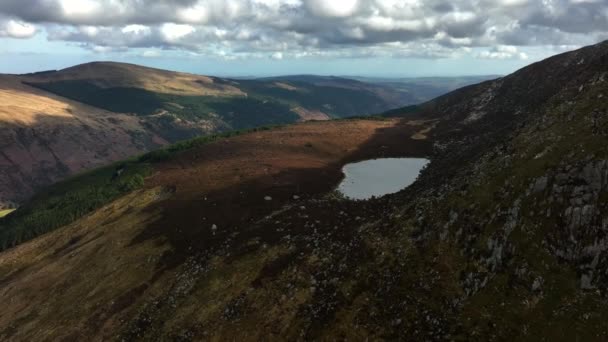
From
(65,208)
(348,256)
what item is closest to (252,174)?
(348,256)

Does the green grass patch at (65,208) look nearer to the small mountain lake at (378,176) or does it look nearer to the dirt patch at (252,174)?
the dirt patch at (252,174)

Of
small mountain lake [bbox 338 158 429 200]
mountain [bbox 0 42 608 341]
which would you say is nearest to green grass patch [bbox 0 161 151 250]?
mountain [bbox 0 42 608 341]

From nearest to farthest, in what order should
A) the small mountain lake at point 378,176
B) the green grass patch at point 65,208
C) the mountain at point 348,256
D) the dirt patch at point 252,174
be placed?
the mountain at point 348,256
the dirt patch at point 252,174
the small mountain lake at point 378,176
the green grass patch at point 65,208

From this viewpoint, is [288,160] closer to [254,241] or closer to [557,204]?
[254,241]

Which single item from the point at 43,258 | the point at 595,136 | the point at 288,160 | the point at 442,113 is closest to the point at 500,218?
the point at 595,136

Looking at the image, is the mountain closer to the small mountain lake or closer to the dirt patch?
the dirt patch

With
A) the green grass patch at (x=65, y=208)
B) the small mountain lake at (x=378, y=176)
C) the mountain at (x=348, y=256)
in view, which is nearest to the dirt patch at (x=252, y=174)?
the mountain at (x=348, y=256)

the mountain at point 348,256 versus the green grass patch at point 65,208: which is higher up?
the mountain at point 348,256
